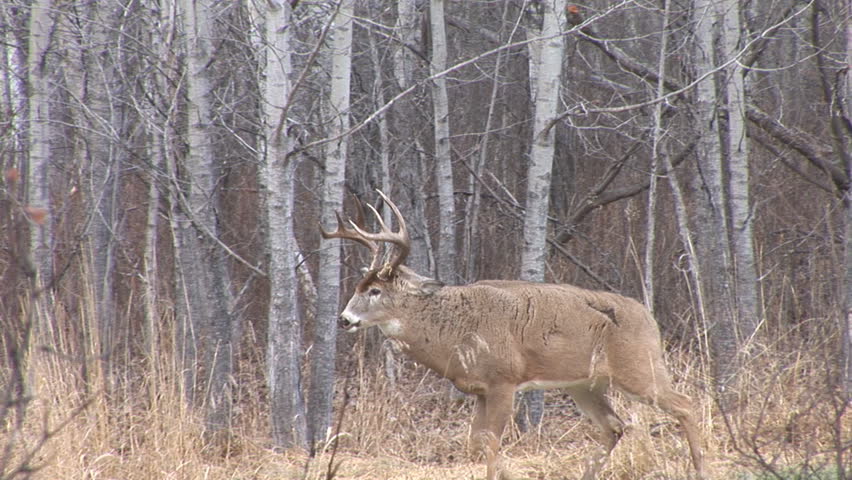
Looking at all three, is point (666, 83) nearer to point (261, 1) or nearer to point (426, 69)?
point (426, 69)

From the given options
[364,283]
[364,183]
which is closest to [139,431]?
[364,283]

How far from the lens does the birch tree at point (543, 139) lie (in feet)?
27.3

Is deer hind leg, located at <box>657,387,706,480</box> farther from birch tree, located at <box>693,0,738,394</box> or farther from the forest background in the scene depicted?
birch tree, located at <box>693,0,738,394</box>

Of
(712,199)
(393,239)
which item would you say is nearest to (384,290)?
(393,239)

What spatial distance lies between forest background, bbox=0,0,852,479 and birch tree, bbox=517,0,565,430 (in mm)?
27

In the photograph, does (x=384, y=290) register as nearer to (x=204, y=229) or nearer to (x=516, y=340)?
(x=516, y=340)

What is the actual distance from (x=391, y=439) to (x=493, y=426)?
78.6 inches

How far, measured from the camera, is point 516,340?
7043 millimetres

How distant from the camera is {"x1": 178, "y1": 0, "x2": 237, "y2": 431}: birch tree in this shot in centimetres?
757

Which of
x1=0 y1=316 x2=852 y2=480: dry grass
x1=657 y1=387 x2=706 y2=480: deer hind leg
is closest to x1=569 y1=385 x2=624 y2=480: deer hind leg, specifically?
x1=0 y1=316 x2=852 y2=480: dry grass

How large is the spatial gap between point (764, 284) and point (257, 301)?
6.45 metres

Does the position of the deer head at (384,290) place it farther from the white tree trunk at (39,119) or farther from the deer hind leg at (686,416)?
the white tree trunk at (39,119)

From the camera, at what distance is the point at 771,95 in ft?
45.9

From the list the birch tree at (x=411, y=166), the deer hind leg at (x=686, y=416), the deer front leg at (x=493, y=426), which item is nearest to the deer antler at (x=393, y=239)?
the deer front leg at (x=493, y=426)
